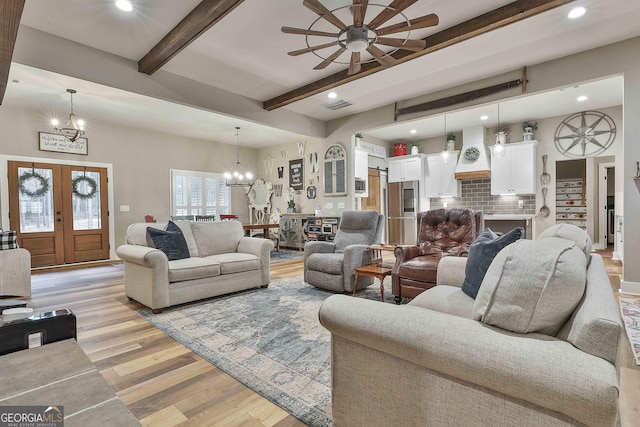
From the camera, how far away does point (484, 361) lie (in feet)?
2.98

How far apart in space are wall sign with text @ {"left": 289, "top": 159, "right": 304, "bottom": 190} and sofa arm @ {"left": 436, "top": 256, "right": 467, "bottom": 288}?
223 inches

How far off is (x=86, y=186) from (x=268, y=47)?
4901 millimetres

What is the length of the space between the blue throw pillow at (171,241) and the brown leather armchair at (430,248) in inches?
94.0

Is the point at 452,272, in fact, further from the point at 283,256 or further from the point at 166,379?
the point at 283,256

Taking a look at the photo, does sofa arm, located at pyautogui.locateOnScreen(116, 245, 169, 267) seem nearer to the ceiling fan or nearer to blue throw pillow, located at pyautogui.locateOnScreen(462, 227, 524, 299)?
the ceiling fan

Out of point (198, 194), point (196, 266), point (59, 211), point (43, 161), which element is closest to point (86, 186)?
point (59, 211)

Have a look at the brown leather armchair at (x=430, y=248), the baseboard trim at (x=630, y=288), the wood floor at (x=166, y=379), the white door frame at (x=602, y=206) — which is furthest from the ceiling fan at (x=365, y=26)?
the white door frame at (x=602, y=206)

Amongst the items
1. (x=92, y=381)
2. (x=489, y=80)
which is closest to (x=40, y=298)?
(x=92, y=381)

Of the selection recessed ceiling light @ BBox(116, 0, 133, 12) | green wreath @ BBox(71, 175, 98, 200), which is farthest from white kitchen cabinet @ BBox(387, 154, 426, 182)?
green wreath @ BBox(71, 175, 98, 200)

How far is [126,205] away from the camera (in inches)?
258

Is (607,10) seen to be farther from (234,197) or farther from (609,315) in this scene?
(234,197)

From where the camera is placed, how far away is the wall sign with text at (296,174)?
7801mm

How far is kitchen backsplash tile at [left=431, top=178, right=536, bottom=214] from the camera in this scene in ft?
21.6

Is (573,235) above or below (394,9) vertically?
below
